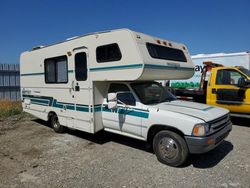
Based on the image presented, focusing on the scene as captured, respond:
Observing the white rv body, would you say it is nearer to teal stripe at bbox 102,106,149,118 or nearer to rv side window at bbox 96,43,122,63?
teal stripe at bbox 102,106,149,118

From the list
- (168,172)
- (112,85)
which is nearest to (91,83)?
(112,85)

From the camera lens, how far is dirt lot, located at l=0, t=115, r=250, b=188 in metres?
4.48

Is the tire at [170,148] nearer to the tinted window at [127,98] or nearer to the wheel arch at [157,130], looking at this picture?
the wheel arch at [157,130]

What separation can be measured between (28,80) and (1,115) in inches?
147

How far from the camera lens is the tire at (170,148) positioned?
4883mm

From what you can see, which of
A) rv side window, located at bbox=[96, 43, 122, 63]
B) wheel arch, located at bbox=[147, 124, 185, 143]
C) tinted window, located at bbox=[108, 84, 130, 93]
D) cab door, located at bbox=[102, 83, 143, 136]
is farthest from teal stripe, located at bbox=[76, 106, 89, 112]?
wheel arch, located at bbox=[147, 124, 185, 143]

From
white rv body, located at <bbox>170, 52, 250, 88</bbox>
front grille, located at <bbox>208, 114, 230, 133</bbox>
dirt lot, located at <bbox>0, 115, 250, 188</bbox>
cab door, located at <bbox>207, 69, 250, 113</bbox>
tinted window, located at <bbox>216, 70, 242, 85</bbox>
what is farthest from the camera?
white rv body, located at <bbox>170, 52, 250, 88</bbox>

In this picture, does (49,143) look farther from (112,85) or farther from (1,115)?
(1,115)

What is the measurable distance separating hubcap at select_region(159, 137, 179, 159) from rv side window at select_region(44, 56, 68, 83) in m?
3.71

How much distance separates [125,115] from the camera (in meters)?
5.88

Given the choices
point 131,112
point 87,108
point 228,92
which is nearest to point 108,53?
point 131,112

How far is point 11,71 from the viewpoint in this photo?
19.3m

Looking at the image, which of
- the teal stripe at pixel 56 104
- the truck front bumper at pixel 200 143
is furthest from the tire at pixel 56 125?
the truck front bumper at pixel 200 143

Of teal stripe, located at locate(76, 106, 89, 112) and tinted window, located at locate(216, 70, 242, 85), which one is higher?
tinted window, located at locate(216, 70, 242, 85)
